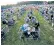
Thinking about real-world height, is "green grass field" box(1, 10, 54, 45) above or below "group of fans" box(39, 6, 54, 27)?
below

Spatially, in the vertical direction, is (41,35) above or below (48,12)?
below

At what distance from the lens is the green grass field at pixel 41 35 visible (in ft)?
4.13

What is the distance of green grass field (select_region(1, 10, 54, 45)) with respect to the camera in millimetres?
1258

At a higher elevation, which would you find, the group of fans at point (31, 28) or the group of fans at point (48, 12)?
the group of fans at point (48, 12)

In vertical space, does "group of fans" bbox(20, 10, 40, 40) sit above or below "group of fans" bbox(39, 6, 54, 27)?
below

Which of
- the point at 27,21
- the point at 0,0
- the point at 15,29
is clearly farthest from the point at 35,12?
the point at 0,0

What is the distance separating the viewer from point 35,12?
129 centimetres

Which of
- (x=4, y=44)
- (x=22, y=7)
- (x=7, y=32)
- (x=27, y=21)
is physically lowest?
(x=4, y=44)

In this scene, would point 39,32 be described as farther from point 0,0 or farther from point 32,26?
point 0,0

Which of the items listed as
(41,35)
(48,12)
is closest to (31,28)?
(41,35)

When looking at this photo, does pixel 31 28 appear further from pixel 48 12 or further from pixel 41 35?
pixel 48 12

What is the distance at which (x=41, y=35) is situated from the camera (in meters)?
1.27

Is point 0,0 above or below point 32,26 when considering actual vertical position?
above

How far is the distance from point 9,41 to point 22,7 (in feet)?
1.16
